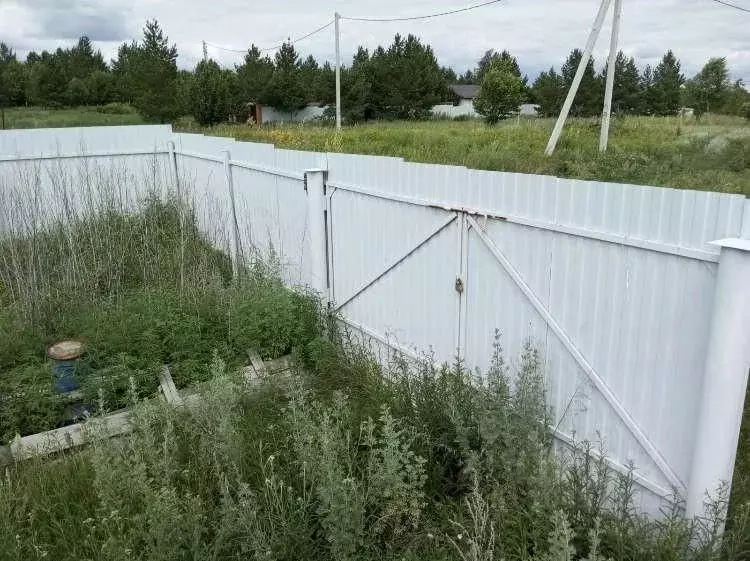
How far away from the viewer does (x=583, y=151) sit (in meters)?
16.0

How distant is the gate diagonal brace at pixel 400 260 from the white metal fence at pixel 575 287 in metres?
0.01

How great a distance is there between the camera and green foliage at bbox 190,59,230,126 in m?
32.9

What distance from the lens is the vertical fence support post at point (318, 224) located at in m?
5.34

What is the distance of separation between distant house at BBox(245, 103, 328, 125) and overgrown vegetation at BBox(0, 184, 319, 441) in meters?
39.0

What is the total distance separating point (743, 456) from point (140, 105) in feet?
108

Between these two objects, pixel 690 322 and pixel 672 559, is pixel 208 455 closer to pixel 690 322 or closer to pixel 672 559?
pixel 672 559

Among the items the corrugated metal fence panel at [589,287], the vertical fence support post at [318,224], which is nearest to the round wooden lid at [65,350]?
the vertical fence support post at [318,224]

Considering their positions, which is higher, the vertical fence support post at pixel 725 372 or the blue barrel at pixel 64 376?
the vertical fence support post at pixel 725 372

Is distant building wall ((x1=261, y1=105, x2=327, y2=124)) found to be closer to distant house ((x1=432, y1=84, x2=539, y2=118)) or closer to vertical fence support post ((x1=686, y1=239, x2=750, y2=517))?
distant house ((x1=432, y1=84, x2=539, y2=118))

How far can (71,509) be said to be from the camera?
3047 mm

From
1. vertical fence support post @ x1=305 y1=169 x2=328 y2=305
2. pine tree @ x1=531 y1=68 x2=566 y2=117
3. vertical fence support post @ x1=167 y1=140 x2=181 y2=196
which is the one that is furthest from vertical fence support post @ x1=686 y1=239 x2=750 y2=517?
pine tree @ x1=531 y1=68 x2=566 y2=117

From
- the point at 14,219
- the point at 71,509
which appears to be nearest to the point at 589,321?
the point at 71,509

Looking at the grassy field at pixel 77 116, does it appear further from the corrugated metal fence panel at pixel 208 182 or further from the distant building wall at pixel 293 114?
the corrugated metal fence panel at pixel 208 182

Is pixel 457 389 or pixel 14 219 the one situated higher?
pixel 14 219
